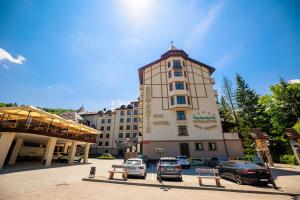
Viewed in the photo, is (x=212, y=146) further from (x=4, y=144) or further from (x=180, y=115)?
(x=4, y=144)

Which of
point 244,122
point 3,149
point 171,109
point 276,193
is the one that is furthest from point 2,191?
point 244,122

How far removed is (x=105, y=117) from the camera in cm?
6297

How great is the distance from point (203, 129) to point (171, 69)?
14166 mm

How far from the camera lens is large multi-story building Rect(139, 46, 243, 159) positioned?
2789 centimetres

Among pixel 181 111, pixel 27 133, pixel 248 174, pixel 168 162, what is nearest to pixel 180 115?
pixel 181 111

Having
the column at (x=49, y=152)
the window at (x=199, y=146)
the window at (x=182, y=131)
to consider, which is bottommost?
the column at (x=49, y=152)

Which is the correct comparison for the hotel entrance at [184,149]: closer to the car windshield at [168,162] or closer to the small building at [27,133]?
the car windshield at [168,162]

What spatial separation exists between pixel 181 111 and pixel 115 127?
37127 millimetres

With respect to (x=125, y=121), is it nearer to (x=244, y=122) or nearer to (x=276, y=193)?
(x=244, y=122)

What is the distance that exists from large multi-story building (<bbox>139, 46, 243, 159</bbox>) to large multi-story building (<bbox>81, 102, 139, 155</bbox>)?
2824cm

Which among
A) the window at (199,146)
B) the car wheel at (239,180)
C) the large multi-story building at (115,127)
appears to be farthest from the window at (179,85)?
the large multi-story building at (115,127)

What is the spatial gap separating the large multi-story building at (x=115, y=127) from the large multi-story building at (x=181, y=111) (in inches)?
1112

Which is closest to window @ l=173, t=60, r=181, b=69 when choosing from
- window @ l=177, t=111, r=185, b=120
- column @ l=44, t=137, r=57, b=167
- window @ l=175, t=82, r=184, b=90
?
window @ l=175, t=82, r=184, b=90

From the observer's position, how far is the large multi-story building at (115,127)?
58.7 meters
